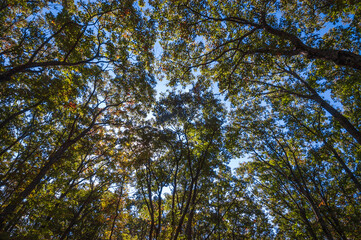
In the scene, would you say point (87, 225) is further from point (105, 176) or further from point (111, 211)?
point (105, 176)

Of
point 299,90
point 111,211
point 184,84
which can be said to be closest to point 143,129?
point 184,84

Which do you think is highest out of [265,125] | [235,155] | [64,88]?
[265,125]

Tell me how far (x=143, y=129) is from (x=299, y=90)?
45.6ft

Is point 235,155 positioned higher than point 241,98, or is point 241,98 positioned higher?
point 241,98

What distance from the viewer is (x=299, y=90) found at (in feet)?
40.9

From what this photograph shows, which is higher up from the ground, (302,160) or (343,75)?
(343,75)

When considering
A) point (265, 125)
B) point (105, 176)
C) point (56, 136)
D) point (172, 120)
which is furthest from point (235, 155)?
point (56, 136)

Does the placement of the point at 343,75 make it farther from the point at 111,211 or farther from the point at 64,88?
the point at 111,211

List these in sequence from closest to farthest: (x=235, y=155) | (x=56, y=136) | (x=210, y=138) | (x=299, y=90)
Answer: (x=210, y=138), (x=299, y=90), (x=56, y=136), (x=235, y=155)

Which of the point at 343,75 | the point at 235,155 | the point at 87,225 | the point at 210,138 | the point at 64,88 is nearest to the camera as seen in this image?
the point at 64,88

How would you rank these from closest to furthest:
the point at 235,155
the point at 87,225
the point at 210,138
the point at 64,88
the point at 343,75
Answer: the point at 64,88 → the point at 343,75 → the point at 210,138 → the point at 235,155 → the point at 87,225

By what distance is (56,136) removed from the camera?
14.2 meters

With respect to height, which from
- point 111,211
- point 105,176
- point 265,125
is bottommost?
point 111,211

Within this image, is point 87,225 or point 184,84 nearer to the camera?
point 184,84
